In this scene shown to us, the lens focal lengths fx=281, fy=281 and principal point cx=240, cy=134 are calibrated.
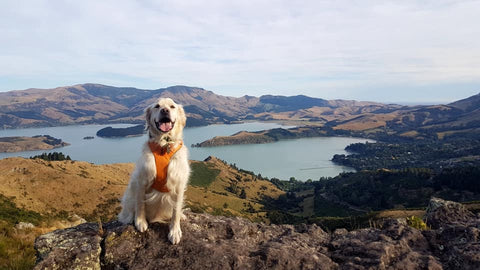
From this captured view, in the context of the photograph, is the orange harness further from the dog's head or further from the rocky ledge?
the rocky ledge

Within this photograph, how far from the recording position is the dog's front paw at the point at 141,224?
17.4 ft

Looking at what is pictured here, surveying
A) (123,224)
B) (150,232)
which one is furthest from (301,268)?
(123,224)

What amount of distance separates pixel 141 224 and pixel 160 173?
3.39ft

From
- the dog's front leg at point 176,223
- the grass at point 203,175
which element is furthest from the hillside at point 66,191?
the dog's front leg at point 176,223

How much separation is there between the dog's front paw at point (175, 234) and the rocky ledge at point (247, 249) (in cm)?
9

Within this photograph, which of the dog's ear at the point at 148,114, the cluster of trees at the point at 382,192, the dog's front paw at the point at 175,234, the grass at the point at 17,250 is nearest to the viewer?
the dog's front paw at the point at 175,234

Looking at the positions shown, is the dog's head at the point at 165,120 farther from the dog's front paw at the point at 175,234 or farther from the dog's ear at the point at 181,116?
the dog's front paw at the point at 175,234

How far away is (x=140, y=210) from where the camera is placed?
536 cm

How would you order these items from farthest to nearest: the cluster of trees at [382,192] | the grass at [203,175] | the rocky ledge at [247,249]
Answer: the grass at [203,175] < the cluster of trees at [382,192] < the rocky ledge at [247,249]

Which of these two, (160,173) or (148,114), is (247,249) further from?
(148,114)

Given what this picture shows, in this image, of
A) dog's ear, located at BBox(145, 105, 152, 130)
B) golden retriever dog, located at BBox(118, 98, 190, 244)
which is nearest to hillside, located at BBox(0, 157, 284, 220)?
golden retriever dog, located at BBox(118, 98, 190, 244)

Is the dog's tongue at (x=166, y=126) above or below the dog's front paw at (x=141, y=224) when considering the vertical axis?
above

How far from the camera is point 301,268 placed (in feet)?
15.0

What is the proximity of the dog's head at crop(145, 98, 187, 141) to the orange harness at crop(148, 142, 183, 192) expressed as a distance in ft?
0.72
